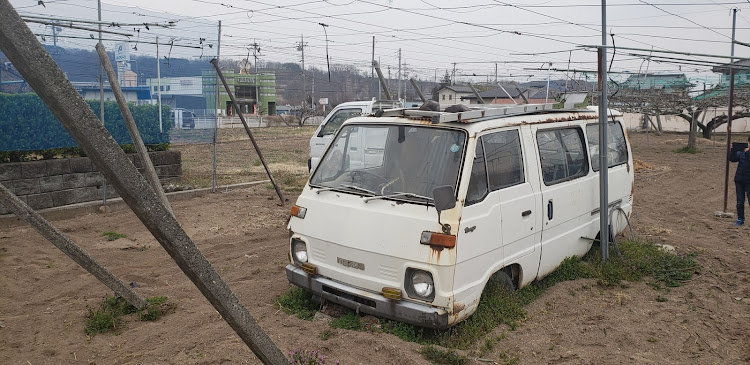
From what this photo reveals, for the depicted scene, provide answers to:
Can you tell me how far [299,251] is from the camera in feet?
17.9

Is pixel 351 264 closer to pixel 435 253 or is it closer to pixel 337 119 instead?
pixel 435 253

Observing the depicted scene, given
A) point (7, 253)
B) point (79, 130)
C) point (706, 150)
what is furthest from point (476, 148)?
point (706, 150)

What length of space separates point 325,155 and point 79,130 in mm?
3778

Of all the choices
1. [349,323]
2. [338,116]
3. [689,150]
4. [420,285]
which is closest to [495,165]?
[420,285]

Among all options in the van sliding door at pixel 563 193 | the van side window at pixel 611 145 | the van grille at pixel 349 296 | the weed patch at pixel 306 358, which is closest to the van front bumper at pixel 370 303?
the van grille at pixel 349 296

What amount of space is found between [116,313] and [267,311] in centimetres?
146

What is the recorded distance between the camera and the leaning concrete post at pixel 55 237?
15.7ft

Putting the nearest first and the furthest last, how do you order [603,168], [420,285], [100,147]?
1. [100,147]
2. [420,285]
3. [603,168]

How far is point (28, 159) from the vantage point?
10.1 metres

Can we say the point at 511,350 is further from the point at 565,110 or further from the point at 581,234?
the point at 565,110

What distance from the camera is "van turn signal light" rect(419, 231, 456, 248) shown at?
4.48 meters

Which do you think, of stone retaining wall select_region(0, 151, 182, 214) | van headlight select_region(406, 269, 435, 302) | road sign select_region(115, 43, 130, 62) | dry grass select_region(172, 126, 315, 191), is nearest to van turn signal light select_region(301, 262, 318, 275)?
van headlight select_region(406, 269, 435, 302)

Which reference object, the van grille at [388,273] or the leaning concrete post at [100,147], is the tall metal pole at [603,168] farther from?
the leaning concrete post at [100,147]

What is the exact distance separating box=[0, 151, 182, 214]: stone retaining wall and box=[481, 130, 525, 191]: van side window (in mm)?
8116
